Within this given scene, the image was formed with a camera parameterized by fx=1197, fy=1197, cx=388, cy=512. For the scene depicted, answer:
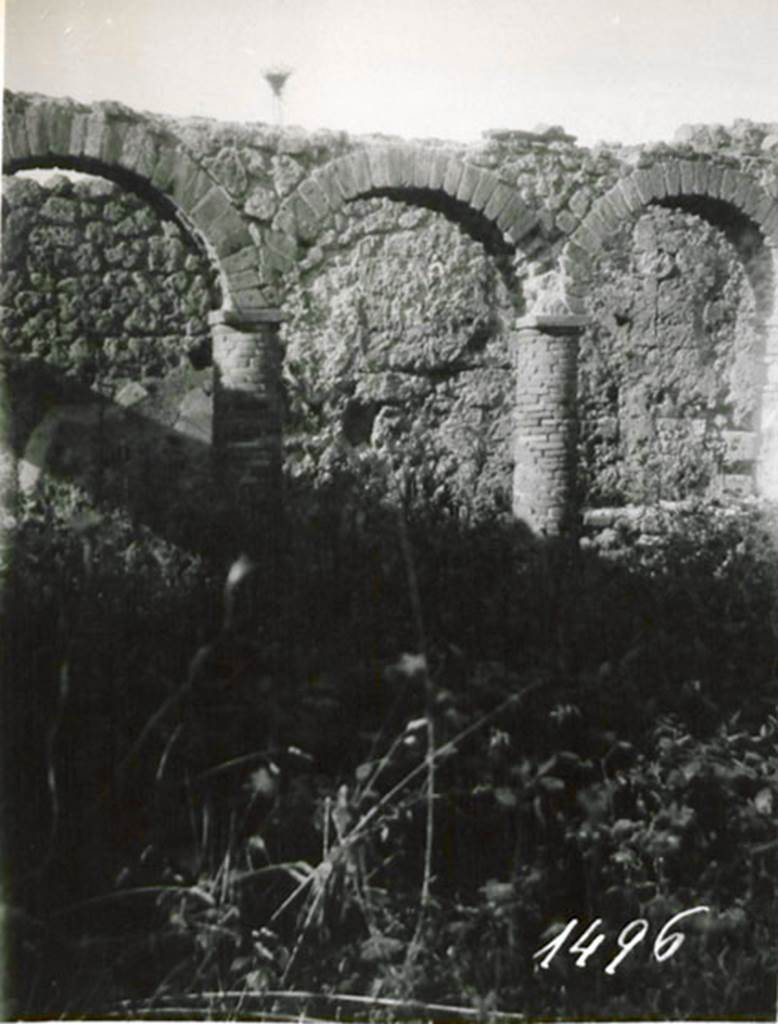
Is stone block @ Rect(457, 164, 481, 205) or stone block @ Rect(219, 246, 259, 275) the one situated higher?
stone block @ Rect(457, 164, 481, 205)

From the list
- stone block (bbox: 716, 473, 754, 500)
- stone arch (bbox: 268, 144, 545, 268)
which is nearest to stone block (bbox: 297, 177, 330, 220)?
stone arch (bbox: 268, 144, 545, 268)

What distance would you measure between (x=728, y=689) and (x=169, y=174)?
9.91 ft

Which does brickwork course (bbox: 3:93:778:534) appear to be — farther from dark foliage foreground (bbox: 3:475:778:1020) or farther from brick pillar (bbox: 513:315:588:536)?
dark foliage foreground (bbox: 3:475:778:1020)

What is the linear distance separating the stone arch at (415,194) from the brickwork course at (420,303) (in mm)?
12

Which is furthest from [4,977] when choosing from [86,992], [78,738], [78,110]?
[78,110]

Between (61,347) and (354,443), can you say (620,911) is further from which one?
(61,347)

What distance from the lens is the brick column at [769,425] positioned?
14.9 feet

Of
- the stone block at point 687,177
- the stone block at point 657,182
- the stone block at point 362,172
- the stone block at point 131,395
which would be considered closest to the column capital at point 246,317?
the stone block at point 362,172

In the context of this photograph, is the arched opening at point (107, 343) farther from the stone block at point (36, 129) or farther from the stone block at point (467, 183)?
the stone block at point (467, 183)

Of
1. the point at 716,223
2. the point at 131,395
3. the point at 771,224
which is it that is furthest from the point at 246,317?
the point at 716,223

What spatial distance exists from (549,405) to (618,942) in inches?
97.8

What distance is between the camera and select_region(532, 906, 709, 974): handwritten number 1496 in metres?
3.81

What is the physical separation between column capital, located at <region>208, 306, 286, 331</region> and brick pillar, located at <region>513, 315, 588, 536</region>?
1.17m

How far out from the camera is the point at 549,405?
5492mm
